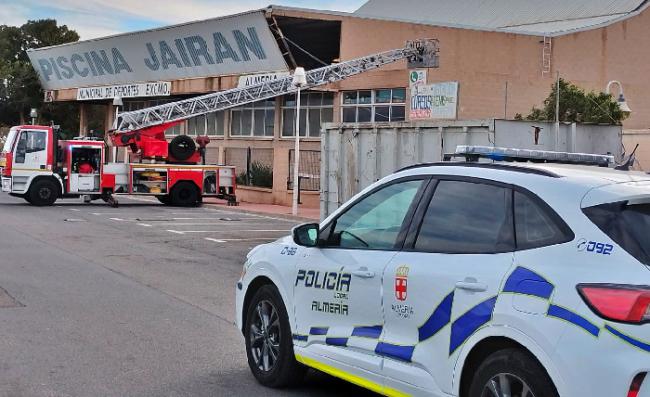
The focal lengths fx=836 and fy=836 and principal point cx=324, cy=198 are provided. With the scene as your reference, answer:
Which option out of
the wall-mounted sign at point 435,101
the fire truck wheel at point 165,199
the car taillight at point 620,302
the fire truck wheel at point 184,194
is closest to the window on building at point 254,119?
the fire truck wheel at point 184,194

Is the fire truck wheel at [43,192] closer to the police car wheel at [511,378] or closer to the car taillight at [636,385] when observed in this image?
the police car wheel at [511,378]

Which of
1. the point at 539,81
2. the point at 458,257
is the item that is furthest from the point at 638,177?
the point at 539,81

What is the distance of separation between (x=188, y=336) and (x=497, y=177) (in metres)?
4.43

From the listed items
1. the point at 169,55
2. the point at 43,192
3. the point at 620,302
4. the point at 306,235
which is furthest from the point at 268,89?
the point at 620,302

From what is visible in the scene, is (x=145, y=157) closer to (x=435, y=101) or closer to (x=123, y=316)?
(x=435, y=101)

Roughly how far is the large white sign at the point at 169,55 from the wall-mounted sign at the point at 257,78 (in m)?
0.23

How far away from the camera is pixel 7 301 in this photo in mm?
9820

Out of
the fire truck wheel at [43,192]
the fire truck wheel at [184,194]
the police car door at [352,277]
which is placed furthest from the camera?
the fire truck wheel at [184,194]

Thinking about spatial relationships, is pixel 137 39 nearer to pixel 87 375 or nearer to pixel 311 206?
pixel 311 206

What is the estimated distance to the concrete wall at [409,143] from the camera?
11258 millimetres

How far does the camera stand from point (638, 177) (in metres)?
4.68

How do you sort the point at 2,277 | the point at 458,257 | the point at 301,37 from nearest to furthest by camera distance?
the point at 458,257, the point at 2,277, the point at 301,37

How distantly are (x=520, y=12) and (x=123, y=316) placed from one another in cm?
3353

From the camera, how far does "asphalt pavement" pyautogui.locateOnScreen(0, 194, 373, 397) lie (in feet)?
21.2
